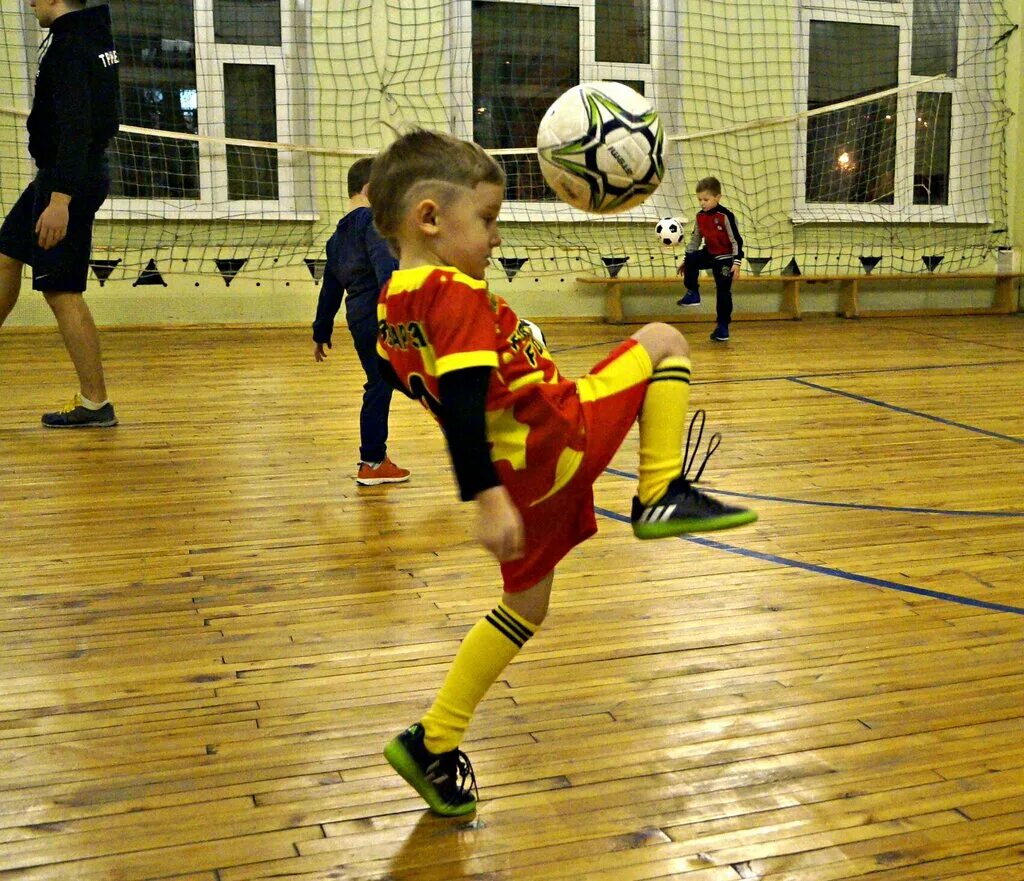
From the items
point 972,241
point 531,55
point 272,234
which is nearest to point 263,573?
point 272,234

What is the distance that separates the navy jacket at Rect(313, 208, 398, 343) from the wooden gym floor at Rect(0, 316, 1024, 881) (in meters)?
0.52

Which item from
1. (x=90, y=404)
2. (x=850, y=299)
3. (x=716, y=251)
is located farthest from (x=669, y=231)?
(x=90, y=404)

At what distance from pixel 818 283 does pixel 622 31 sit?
2.40 metres

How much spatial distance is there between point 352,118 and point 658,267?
95.3 inches

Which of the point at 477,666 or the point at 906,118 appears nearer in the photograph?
the point at 477,666

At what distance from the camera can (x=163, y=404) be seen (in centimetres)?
488

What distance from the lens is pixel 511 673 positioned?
6.70 feet

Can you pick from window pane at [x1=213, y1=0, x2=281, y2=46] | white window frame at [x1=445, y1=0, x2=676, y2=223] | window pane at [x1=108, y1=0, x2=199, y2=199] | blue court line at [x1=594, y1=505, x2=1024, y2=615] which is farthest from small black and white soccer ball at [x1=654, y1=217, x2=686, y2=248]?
blue court line at [x1=594, y1=505, x2=1024, y2=615]

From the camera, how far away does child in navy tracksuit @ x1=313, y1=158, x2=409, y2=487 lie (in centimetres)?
340

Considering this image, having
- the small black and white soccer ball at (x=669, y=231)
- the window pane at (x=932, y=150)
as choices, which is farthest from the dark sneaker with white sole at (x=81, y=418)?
the window pane at (x=932, y=150)

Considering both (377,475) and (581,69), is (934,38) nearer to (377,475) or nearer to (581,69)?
(581,69)

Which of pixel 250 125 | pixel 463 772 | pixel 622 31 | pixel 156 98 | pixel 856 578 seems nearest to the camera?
pixel 463 772

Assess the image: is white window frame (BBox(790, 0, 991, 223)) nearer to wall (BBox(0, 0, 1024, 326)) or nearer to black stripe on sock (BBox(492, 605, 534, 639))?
wall (BBox(0, 0, 1024, 326))

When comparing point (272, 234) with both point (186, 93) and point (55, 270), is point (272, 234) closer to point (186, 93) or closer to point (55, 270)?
point (186, 93)
